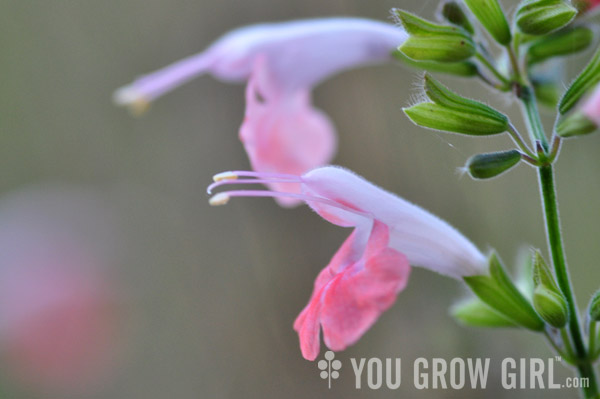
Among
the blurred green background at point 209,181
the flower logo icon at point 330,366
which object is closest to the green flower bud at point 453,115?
the flower logo icon at point 330,366

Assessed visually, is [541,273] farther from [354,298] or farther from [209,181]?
[209,181]

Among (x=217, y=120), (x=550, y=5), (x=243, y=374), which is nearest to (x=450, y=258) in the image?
(x=550, y=5)

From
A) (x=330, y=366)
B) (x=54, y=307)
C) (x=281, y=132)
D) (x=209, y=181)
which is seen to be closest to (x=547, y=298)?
(x=281, y=132)

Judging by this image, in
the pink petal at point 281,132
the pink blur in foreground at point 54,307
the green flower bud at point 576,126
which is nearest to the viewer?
the green flower bud at point 576,126

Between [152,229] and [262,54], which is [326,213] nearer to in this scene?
[262,54]

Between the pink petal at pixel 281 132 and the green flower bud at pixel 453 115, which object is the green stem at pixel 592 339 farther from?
the pink petal at pixel 281 132
